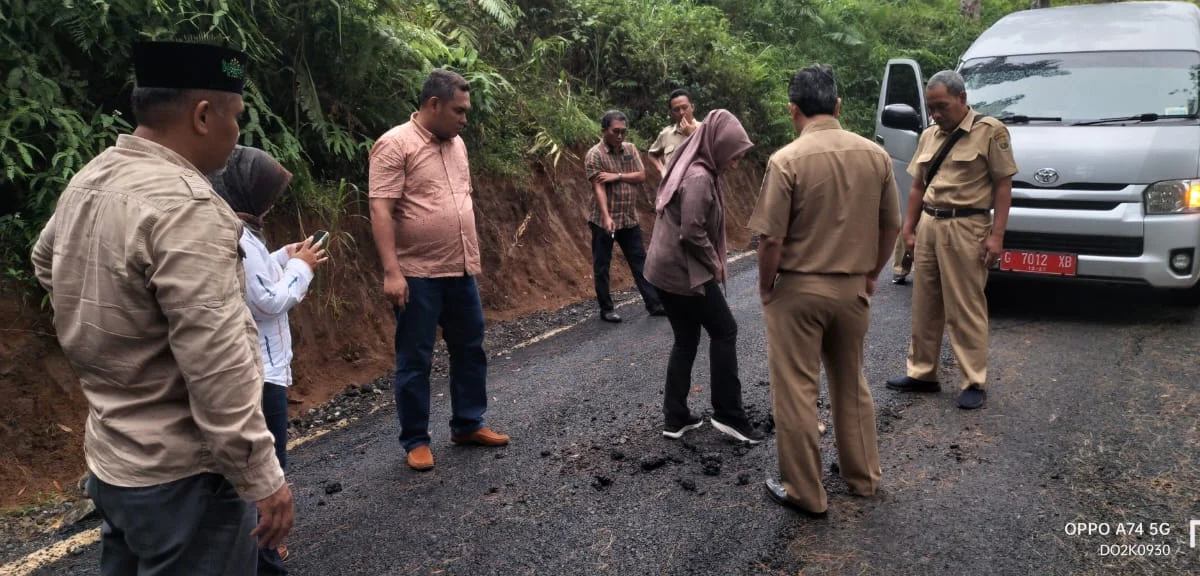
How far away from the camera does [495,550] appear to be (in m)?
3.59

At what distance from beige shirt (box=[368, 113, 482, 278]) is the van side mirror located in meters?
4.23

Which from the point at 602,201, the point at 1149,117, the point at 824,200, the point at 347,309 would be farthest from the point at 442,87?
the point at 1149,117

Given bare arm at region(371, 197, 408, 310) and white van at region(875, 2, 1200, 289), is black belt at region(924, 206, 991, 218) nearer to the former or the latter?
white van at region(875, 2, 1200, 289)

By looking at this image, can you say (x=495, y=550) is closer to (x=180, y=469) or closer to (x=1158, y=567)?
(x=180, y=469)

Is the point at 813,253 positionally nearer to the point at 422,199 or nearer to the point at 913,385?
the point at 422,199

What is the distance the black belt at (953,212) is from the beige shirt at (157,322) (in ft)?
15.0

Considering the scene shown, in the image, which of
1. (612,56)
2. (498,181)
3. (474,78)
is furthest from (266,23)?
(612,56)

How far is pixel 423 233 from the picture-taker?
446 cm

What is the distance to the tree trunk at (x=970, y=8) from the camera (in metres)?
22.5

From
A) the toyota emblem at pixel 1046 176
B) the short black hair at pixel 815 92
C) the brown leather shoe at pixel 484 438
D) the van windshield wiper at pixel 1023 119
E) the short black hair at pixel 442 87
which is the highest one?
the short black hair at pixel 442 87

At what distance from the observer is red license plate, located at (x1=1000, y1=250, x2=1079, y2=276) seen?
672cm

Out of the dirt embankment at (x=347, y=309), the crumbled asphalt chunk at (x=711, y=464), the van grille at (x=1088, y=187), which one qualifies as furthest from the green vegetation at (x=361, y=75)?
the van grille at (x=1088, y=187)

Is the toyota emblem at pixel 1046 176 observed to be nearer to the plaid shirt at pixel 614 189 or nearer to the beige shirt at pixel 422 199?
the plaid shirt at pixel 614 189

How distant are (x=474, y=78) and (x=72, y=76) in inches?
146
